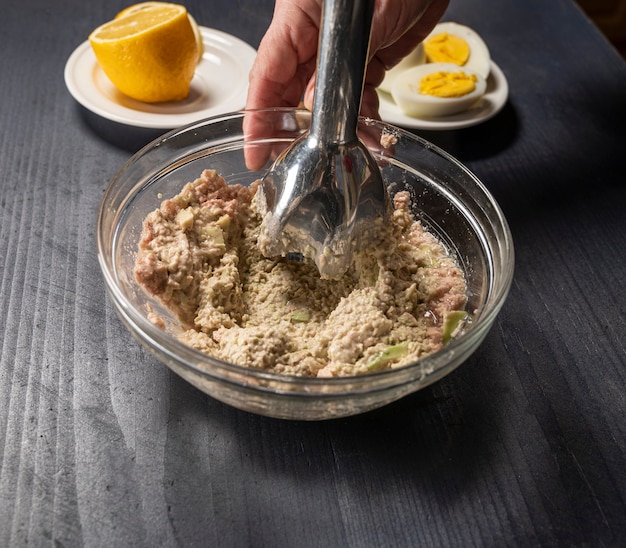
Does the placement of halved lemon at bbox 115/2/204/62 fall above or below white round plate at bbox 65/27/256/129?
above

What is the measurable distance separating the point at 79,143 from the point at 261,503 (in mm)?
870

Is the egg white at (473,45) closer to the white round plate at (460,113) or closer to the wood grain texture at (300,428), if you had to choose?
the white round plate at (460,113)

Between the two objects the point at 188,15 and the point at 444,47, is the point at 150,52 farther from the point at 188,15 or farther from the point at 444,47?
the point at 444,47

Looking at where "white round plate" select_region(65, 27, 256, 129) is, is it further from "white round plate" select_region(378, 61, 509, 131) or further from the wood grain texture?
"white round plate" select_region(378, 61, 509, 131)

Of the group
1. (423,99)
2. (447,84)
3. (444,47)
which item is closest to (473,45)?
(444,47)

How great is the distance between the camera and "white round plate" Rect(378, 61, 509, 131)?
4.73 ft

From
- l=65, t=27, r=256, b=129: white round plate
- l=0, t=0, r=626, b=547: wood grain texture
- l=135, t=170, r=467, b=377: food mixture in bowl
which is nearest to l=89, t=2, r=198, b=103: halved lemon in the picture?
l=65, t=27, r=256, b=129: white round plate

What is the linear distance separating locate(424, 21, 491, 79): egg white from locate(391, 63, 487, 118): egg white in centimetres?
5

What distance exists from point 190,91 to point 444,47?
0.64 m

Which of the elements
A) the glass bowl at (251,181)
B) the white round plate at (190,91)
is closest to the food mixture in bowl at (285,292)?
the glass bowl at (251,181)

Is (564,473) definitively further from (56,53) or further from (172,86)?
(56,53)

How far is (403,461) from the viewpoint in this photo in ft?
2.89

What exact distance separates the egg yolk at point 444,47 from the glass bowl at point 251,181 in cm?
65

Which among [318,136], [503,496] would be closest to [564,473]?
[503,496]
